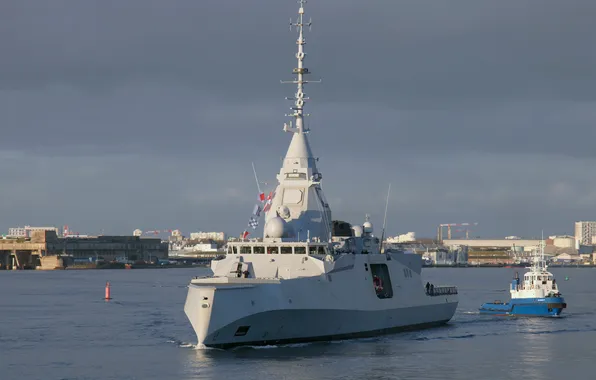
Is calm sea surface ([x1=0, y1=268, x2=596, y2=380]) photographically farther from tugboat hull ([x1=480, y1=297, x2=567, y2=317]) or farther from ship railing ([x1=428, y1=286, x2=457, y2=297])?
ship railing ([x1=428, y1=286, x2=457, y2=297])

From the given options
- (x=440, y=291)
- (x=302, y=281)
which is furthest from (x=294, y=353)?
(x=440, y=291)

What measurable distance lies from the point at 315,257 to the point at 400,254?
950 centimetres

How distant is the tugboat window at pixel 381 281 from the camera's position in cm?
4728

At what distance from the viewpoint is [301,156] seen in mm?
47875

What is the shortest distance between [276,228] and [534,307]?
73.2 feet

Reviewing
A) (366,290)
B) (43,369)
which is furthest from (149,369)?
(366,290)

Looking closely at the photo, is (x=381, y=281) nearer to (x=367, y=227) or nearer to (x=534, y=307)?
(x=367, y=227)

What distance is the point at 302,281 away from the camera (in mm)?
41250

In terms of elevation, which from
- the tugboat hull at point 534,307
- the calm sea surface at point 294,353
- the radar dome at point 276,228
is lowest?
the calm sea surface at point 294,353

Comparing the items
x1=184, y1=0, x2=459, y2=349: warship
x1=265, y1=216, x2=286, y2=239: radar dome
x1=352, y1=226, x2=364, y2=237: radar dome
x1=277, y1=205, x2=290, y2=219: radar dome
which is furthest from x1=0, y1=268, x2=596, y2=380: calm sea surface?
x1=277, y1=205, x2=290, y2=219: radar dome

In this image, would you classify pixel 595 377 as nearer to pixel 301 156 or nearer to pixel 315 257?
pixel 315 257

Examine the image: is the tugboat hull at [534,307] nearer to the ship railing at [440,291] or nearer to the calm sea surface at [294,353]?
the calm sea surface at [294,353]

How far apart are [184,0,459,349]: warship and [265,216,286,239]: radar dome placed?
52mm

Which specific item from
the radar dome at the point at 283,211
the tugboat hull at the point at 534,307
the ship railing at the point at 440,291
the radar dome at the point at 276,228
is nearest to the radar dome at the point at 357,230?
the radar dome at the point at 283,211
